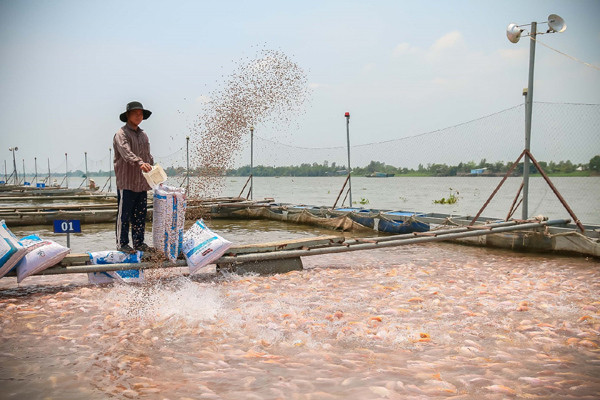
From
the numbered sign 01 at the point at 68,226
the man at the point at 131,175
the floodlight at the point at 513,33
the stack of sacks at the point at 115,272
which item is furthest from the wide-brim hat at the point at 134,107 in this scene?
the floodlight at the point at 513,33

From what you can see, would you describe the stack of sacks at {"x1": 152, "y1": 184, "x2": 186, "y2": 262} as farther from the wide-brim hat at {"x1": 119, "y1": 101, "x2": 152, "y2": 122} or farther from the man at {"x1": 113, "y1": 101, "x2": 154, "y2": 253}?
the wide-brim hat at {"x1": 119, "y1": 101, "x2": 152, "y2": 122}

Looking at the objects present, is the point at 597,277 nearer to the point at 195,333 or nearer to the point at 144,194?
the point at 195,333

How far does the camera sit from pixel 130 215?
6055 millimetres

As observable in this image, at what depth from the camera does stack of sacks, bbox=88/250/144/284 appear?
5.96 metres

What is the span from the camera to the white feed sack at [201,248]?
20.1 ft

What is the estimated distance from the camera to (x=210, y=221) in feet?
57.7

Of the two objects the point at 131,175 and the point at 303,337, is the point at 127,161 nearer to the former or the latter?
the point at 131,175

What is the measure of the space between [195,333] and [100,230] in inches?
488

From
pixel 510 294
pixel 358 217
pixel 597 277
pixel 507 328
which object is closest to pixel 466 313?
pixel 507 328

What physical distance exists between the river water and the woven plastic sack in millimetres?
349

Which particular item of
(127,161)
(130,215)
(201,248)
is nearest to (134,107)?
(127,161)

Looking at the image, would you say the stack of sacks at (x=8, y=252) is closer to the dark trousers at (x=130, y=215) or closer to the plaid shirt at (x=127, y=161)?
the dark trousers at (x=130, y=215)

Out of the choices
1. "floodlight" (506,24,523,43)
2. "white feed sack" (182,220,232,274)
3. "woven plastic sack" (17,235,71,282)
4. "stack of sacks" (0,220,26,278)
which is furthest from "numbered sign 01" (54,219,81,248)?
"floodlight" (506,24,523,43)

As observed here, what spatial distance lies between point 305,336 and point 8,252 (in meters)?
3.62
